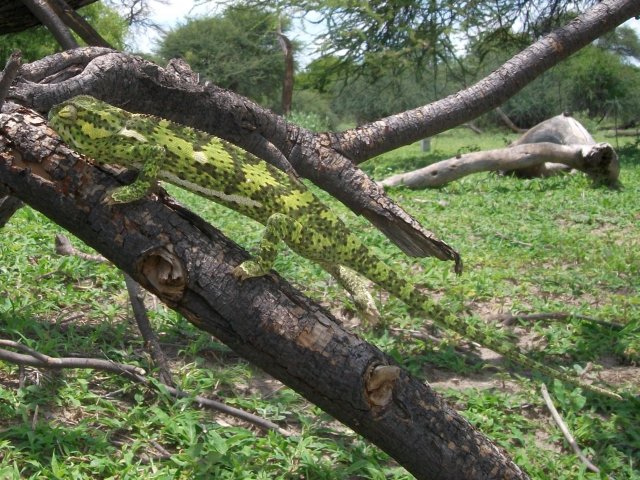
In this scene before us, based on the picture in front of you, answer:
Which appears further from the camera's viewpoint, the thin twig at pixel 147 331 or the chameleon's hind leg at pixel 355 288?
the chameleon's hind leg at pixel 355 288

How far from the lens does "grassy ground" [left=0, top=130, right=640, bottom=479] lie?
328 centimetres

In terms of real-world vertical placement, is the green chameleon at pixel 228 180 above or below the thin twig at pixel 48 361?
above

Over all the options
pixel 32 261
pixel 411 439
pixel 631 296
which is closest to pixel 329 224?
pixel 411 439

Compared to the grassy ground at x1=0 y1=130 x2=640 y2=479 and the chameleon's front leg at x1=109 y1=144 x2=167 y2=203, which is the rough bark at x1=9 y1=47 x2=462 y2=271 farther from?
the grassy ground at x1=0 y1=130 x2=640 y2=479

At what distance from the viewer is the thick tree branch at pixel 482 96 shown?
12.1 feet

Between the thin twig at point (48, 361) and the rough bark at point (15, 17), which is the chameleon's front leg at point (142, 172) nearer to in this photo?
the thin twig at point (48, 361)

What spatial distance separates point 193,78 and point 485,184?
885cm

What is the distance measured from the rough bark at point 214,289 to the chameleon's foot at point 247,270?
20mm

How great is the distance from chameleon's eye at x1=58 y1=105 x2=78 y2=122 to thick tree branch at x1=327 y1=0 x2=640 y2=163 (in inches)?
53.6

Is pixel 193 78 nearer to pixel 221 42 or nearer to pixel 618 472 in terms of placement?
pixel 618 472

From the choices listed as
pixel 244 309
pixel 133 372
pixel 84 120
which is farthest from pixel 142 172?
pixel 133 372

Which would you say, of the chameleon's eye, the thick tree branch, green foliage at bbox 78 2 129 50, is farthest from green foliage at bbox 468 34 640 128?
the chameleon's eye

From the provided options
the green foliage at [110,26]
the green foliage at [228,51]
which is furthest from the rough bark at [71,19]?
the green foliage at [228,51]

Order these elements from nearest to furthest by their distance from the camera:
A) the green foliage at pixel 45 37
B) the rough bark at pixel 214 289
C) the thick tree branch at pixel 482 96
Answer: the rough bark at pixel 214 289 < the thick tree branch at pixel 482 96 < the green foliage at pixel 45 37
